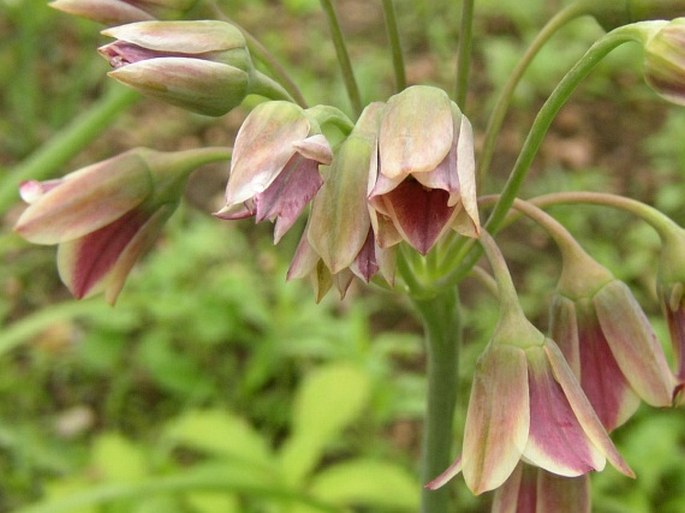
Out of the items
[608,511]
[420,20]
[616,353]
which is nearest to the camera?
[616,353]

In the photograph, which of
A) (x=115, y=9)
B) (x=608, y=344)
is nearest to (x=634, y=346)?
(x=608, y=344)

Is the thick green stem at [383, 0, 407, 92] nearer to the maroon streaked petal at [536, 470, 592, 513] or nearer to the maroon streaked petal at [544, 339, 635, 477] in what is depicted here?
the maroon streaked petal at [544, 339, 635, 477]

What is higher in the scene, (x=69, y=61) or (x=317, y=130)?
(x=317, y=130)

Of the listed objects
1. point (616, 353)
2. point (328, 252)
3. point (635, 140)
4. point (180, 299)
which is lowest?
point (635, 140)

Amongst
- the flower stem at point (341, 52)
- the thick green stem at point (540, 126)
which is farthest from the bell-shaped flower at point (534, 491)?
the flower stem at point (341, 52)

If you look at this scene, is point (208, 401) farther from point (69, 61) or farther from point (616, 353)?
point (69, 61)

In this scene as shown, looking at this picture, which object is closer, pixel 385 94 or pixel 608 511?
pixel 608 511

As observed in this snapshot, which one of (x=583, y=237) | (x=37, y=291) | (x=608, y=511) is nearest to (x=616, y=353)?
(x=608, y=511)

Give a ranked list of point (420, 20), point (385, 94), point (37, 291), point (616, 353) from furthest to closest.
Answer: point (420, 20)
point (385, 94)
point (37, 291)
point (616, 353)

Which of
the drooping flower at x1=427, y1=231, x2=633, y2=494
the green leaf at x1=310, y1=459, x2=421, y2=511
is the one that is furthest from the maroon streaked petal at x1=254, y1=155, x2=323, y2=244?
the green leaf at x1=310, y1=459, x2=421, y2=511
